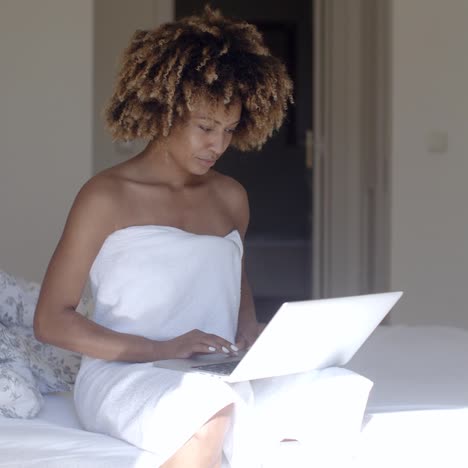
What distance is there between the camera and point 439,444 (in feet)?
6.85

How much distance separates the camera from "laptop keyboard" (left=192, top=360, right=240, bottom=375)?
6.09 feet

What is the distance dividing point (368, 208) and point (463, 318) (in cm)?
106

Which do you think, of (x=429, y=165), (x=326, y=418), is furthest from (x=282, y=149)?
(x=326, y=418)

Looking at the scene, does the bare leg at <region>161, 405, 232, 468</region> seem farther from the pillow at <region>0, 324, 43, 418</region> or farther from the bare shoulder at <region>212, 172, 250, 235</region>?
the bare shoulder at <region>212, 172, 250, 235</region>

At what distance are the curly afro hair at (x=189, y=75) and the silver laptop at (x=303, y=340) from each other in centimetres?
57

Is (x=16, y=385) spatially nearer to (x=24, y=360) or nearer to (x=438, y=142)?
(x=24, y=360)

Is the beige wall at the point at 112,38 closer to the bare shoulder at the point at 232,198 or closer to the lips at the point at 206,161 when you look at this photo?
the bare shoulder at the point at 232,198

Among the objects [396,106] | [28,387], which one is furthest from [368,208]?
[28,387]

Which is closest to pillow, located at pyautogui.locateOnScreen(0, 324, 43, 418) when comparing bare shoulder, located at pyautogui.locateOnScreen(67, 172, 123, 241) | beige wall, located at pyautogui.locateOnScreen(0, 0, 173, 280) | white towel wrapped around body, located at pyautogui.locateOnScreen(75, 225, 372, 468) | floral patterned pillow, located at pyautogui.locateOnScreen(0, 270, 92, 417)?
floral patterned pillow, located at pyautogui.locateOnScreen(0, 270, 92, 417)

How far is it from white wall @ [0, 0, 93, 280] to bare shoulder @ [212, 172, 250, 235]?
73.1 inches

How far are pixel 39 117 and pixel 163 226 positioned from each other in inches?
86.9

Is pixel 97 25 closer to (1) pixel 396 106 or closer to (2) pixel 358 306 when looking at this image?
(1) pixel 396 106

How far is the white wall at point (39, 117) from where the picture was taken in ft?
14.1

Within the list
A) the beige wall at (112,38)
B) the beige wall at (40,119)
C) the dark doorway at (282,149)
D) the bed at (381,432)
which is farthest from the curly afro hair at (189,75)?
the dark doorway at (282,149)
